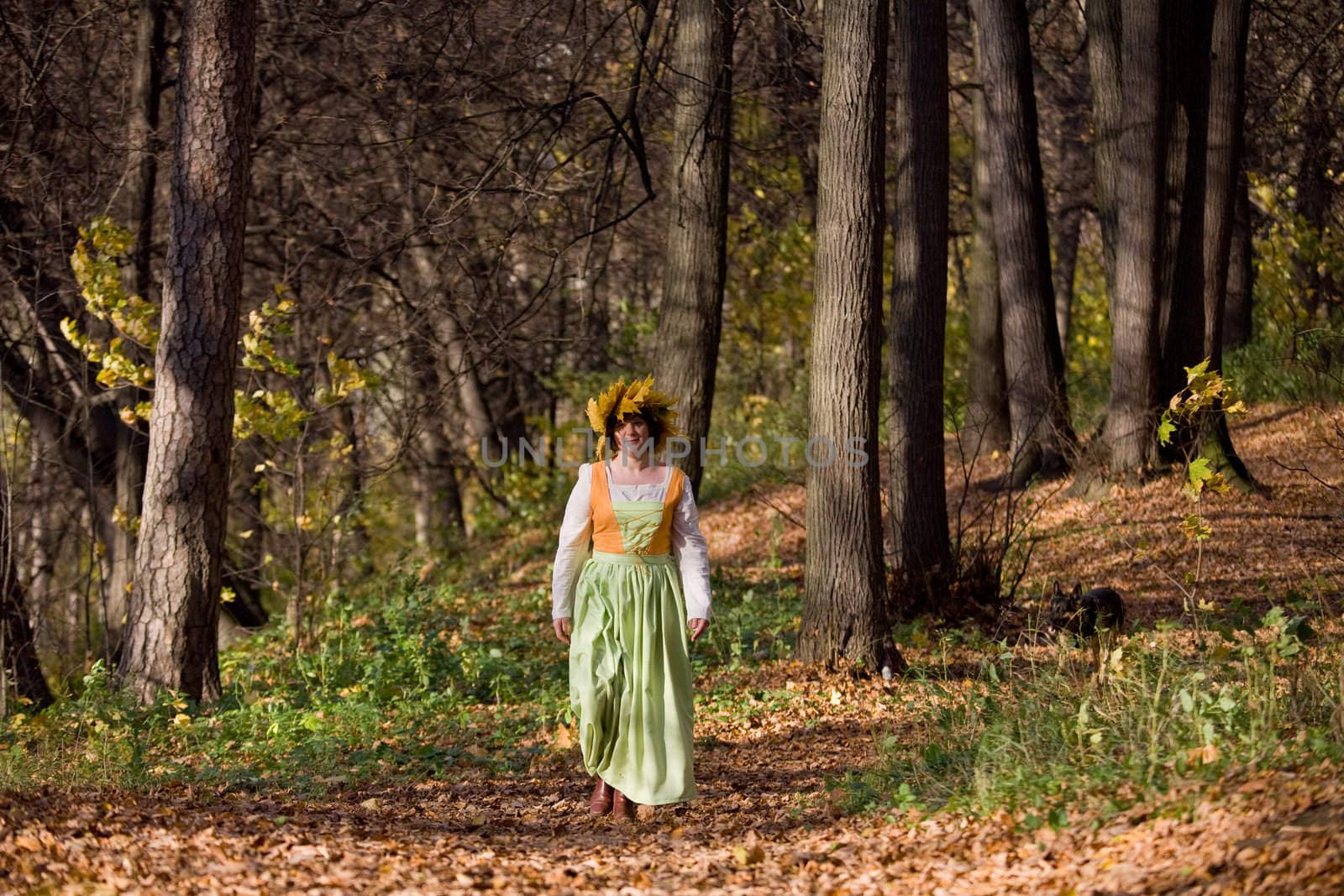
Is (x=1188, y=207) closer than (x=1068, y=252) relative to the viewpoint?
Yes

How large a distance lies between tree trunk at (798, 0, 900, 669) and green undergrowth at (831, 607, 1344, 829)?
1.50 m

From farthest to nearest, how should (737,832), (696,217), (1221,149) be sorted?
(1221,149)
(696,217)
(737,832)

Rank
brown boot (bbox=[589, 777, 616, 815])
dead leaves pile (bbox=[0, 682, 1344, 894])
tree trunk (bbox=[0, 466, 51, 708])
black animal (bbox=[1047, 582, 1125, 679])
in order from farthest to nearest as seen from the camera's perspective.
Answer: tree trunk (bbox=[0, 466, 51, 708]) < black animal (bbox=[1047, 582, 1125, 679]) < brown boot (bbox=[589, 777, 616, 815]) < dead leaves pile (bbox=[0, 682, 1344, 894])

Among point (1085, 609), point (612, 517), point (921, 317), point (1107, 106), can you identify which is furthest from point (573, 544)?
point (1107, 106)

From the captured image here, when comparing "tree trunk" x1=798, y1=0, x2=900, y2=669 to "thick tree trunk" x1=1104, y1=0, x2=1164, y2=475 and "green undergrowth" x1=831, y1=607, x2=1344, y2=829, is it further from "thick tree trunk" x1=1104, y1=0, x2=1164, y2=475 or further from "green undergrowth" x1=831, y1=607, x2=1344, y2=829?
"thick tree trunk" x1=1104, y1=0, x2=1164, y2=475

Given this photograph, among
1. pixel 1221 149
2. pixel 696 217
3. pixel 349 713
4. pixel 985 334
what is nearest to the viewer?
pixel 349 713

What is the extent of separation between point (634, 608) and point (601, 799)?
3.09 ft

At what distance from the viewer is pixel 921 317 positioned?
33.1ft

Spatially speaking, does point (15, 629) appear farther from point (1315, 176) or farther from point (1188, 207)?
point (1315, 176)

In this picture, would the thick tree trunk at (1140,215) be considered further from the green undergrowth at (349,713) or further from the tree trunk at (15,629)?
the tree trunk at (15,629)

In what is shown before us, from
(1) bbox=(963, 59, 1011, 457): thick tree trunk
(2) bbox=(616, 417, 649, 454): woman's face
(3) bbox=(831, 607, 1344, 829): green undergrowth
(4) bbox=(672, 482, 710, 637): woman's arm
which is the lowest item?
(3) bbox=(831, 607, 1344, 829): green undergrowth

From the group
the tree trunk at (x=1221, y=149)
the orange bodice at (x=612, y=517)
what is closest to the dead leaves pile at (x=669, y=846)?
the orange bodice at (x=612, y=517)

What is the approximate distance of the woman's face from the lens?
6281 millimetres

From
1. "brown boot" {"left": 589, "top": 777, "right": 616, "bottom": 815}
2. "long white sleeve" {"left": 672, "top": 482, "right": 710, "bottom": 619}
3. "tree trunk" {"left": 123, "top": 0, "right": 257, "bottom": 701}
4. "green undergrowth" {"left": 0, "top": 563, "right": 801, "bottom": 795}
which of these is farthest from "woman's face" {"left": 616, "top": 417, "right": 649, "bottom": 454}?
"tree trunk" {"left": 123, "top": 0, "right": 257, "bottom": 701}
